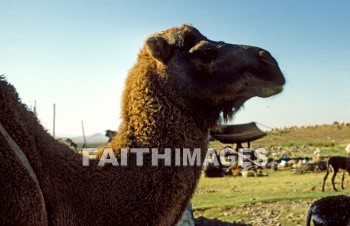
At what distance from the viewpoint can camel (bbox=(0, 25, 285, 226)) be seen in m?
3.27

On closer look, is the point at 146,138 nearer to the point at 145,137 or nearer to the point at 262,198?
the point at 145,137

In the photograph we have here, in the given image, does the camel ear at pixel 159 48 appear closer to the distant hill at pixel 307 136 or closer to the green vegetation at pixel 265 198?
the green vegetation at pixel 265 198

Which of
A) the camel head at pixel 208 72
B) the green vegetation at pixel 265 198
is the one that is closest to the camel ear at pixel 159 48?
the camel head at pixel 208 72

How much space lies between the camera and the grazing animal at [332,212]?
382 inches

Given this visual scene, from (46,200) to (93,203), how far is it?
0.33 m

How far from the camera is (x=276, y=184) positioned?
21.1 m

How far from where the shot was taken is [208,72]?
13.5 ft

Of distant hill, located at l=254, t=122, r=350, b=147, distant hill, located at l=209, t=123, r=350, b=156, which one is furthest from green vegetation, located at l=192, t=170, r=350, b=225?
distant hill, located at l=254, t=122, r=350, b=147

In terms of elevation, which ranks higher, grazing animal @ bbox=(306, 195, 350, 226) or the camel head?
the camel head

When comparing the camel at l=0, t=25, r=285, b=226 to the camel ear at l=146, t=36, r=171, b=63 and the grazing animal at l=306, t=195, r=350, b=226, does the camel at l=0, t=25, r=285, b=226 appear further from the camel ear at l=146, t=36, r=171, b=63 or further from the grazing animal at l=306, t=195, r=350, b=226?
the grazing animal at l=306, t=195, r=350, b=226

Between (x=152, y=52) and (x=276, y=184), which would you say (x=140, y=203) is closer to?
(x=152, y=52)

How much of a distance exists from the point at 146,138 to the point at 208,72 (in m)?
0.77

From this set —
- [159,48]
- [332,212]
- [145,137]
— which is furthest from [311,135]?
[145,137]

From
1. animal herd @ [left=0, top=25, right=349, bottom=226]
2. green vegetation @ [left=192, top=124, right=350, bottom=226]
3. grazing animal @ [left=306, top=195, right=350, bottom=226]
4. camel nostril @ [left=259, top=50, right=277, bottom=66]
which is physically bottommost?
green vegetation @ [left=192, top=124, right=350, bottom=226]
